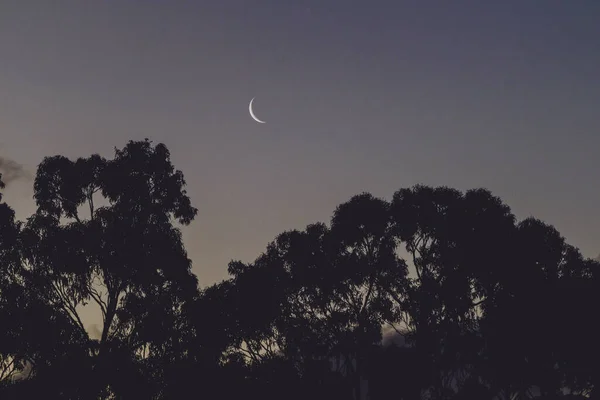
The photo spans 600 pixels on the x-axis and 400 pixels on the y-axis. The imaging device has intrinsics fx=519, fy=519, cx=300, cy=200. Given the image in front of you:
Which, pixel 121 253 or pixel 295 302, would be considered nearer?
pixel 121 253

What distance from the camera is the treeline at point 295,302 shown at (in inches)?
1341

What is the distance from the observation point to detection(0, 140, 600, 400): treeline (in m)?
34.1

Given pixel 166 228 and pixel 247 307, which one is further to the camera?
pixel 247 307

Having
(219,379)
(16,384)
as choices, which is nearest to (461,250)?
(219,379)

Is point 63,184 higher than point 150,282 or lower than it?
higher

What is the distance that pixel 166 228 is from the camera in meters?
38.5

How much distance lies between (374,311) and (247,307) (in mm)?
10974

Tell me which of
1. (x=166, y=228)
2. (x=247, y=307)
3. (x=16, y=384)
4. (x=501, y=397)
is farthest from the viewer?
(x=501, y=397)

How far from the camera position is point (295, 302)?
1838 inches

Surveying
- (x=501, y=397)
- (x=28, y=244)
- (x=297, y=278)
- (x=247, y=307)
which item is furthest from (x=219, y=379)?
(x=501, y=397)

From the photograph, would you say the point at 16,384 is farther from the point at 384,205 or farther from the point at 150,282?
the point at 384,205

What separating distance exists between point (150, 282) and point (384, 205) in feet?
67.7

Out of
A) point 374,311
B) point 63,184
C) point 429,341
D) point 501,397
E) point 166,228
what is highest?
point 63,184

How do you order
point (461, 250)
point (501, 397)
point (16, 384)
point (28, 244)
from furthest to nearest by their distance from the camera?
point (501, 397), point (461, 250), point (28, 244), point (16, 384)
